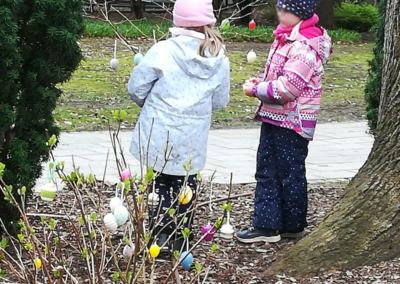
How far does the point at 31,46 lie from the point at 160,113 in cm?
81

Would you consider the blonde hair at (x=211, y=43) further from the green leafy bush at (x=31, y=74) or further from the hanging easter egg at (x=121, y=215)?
the hanging easter egg at (x=121, y=215)

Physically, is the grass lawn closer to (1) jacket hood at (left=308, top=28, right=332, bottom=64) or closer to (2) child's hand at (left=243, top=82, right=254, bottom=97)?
(2) child's hand at (left=243, top=82, right=254, bottom=97)

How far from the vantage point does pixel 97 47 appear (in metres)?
16.3

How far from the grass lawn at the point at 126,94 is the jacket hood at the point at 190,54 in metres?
3.31

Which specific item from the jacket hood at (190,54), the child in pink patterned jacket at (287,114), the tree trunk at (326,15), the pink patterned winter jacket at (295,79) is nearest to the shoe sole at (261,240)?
the child in pink patterned jacket at (287,114)

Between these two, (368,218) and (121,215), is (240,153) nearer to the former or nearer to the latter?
(368,218)

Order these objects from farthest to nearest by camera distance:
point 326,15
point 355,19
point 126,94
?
point 355,19, point 326,15, point 126,94

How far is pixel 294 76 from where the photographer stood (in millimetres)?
4234

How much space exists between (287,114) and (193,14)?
2.85 ft

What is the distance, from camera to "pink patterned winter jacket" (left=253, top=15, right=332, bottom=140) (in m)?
4.25

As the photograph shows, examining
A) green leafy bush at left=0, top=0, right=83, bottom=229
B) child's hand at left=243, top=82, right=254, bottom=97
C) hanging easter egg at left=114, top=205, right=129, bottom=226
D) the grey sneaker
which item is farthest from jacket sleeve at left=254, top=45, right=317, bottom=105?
hanging easter egg at left=114, top=205, right=129, bottom=226

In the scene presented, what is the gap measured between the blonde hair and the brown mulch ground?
1.16 m

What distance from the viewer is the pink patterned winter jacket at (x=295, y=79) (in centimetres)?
425

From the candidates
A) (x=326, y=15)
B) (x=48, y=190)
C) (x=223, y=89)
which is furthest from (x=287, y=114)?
(x=326, y=15)
